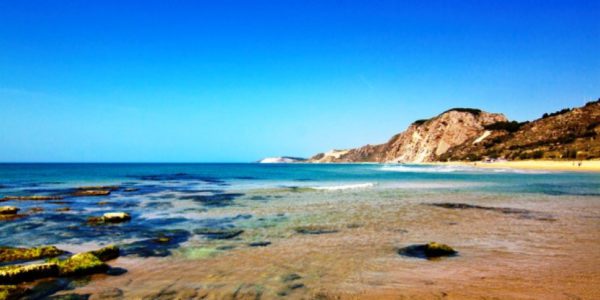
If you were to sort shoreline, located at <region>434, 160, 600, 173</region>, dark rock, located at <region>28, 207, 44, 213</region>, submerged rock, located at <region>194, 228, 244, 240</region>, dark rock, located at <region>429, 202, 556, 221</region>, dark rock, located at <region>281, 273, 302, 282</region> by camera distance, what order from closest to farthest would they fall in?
dark rock, located at <region>281, 273, 302, 282</region>, submerged rock, located at <region>194, 228, 244, 240</region>, dark rock, located at <region>429, 202, 556, 221</region>, dark rock, located at <region>28, 207, 44, 213</region>, shoreline, located at <region>434, 160, 600, 173</region>

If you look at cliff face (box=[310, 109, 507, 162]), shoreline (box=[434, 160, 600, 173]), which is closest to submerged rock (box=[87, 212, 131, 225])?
shoreline (box=[434, 160, 600, 173])

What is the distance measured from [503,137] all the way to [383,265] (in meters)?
149

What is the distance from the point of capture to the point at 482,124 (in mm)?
169625

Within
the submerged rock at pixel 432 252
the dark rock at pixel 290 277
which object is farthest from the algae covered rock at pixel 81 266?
the submerged rock at pixel 432 252

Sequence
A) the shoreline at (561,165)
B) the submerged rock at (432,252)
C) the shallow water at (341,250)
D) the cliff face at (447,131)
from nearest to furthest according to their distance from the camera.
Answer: the shallow water at (341,250) < the submerged rock at (432,252) < the shoreline at (561,165) < the cliff face at (447,131)

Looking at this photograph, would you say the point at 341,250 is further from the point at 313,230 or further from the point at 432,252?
→ the point at 313,230

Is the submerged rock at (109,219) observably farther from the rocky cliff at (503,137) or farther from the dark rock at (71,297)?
the rocky cliff at (503,137)

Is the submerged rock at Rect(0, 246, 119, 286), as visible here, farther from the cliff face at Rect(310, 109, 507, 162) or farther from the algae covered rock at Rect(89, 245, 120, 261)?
the cliff face at Rect(310, 109, 507, 162)

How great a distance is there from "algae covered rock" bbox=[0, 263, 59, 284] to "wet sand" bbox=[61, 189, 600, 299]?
1178 mm

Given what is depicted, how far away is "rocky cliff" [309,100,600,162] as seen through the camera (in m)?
93.9

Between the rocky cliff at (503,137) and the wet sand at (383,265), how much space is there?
281 feet

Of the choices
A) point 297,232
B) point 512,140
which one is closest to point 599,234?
point 297,232

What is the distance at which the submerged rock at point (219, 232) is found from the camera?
45.4 ft

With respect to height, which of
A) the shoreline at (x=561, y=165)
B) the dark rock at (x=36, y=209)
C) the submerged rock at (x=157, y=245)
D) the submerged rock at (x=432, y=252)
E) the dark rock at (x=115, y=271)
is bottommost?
the dark rock at (x=36, y=209)
